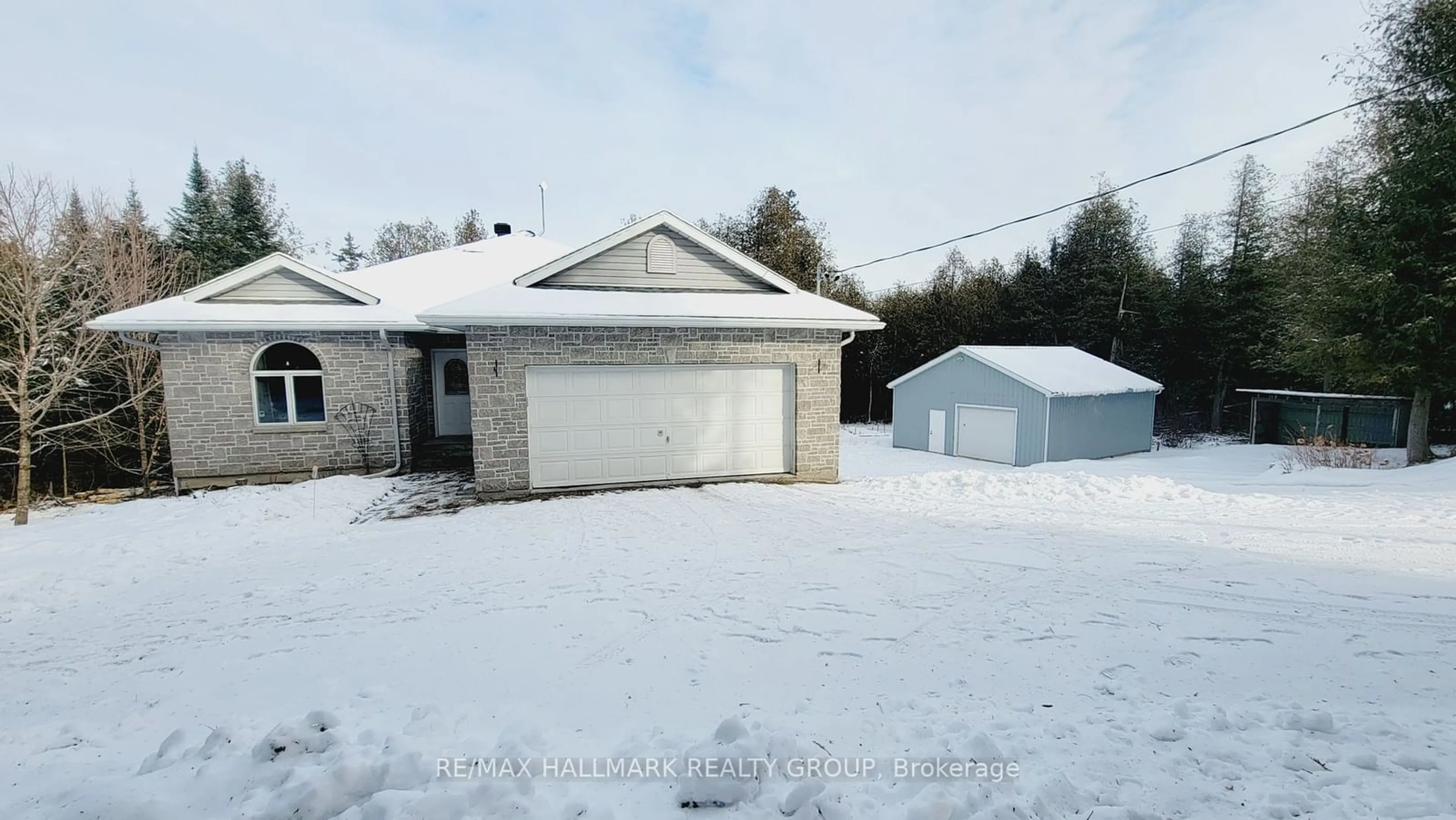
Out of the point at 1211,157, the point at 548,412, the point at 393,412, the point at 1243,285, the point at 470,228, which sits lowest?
the point at 393,412

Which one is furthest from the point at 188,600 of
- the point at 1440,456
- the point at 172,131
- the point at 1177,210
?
the point at 1177,210

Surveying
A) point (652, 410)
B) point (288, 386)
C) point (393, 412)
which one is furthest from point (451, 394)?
point (652, 410)

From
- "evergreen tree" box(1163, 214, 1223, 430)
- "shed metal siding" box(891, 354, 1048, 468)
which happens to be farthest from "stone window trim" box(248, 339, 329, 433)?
"evergreen tree" box(1163, 214, 1223, 430)

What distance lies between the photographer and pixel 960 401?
19.2 m

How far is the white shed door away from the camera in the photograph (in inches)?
698

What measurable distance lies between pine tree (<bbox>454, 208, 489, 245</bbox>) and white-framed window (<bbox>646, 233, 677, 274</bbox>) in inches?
1030

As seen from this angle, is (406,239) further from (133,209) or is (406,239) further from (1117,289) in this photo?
(1117,289)

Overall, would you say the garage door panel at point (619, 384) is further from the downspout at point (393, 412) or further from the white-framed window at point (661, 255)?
the downspout at point (393, 412)

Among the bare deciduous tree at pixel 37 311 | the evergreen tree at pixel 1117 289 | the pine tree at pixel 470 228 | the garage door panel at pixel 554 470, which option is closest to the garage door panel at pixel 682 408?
the garage door panel at pixel 554 470

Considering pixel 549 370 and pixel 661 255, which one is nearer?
pixel 549 370

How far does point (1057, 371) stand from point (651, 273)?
1450 centimetres

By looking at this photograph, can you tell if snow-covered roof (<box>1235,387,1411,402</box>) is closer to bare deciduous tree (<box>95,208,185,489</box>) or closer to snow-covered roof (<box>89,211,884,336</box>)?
snow-covered roof (<box>89,211,884,336</box>)

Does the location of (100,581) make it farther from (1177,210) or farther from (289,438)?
(1177,210)

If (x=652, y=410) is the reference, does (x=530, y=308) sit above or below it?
above
